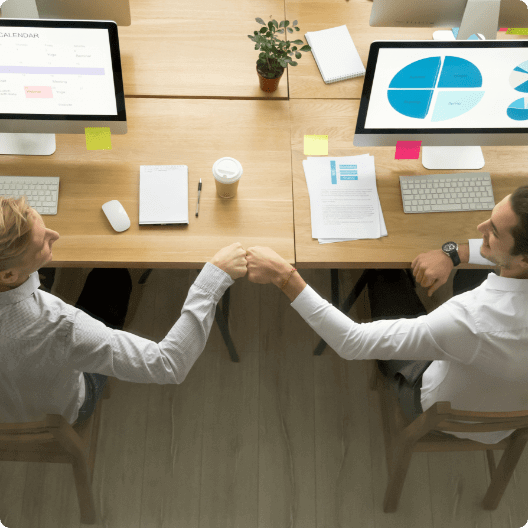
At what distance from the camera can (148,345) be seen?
1444mm

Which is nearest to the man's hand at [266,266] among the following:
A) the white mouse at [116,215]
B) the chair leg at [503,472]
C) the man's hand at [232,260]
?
the man's hand at [232,260]

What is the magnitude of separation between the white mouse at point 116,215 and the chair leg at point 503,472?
55.1 inches

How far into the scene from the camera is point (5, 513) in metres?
1.95

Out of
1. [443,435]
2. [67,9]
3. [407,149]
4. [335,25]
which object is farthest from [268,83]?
[443,435]

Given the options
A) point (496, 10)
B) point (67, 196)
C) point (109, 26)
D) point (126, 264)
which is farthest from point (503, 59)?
point (67, 196)

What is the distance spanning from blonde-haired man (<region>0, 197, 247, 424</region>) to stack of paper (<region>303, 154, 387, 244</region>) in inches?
12.9

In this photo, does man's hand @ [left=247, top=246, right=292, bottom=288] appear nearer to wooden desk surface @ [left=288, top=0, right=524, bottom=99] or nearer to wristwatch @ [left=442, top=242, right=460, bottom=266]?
wristwatch @ [left=442, top=242, right=460, bottom=266]

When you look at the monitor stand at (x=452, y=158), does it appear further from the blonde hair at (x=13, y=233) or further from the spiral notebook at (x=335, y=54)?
the blonde hair at (x=13, y=233)

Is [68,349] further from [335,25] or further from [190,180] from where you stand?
[335,25]

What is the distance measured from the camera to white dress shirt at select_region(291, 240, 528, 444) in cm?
129

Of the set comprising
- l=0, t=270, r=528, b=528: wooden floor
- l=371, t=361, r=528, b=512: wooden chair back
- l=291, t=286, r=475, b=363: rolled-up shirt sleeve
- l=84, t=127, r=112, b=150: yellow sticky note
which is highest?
l=84, t=127, r=112, b=150: yellow sticky note

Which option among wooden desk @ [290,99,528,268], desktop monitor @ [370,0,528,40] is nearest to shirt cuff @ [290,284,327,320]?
wooden desk @ [290,99,528,268]

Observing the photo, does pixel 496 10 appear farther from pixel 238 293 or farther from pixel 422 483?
pixel 422 483

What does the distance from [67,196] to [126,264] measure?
0.34m
